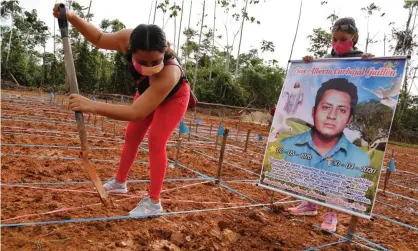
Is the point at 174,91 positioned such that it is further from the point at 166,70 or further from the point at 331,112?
the point at 331,112

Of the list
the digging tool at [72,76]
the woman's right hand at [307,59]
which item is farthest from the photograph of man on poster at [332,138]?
the digging tool at [72,76]

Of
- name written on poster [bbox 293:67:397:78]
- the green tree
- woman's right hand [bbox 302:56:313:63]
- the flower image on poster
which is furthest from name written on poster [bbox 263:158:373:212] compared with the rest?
woman's right hand [bbox 302:56:313:63]

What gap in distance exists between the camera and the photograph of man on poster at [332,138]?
221 cm

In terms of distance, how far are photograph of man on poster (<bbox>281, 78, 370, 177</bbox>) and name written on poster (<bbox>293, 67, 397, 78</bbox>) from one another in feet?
0.21

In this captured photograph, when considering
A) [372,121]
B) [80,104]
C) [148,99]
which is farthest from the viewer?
[372,121]

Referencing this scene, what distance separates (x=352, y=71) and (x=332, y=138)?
51cm

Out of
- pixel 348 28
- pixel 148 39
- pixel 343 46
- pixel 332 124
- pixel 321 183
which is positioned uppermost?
pixel 348 28

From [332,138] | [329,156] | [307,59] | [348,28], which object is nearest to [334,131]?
[332,138]

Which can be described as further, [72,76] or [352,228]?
[352,228]

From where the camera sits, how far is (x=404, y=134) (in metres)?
19.8

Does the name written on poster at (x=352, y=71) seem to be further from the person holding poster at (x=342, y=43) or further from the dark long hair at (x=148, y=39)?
the dark long hair at (x=148, y=39)

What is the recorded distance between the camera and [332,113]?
235 centimetres

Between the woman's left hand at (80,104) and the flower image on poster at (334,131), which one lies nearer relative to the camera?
the woman's left hand at (80,104)

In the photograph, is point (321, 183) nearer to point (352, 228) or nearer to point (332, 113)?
point (352, 228)
